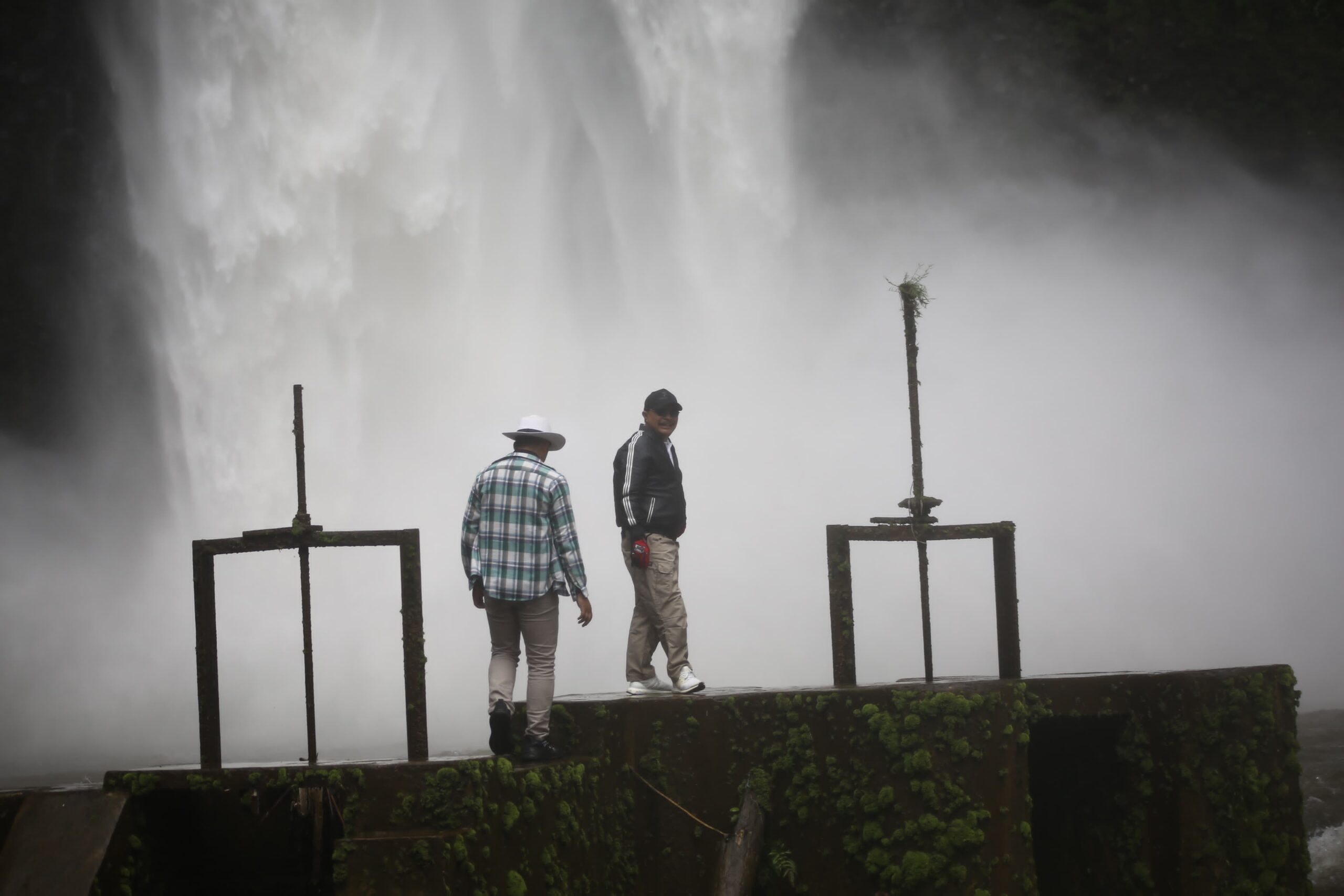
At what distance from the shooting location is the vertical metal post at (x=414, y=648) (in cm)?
541

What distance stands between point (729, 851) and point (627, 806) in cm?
56

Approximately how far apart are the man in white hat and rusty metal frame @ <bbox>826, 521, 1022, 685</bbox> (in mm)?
1502

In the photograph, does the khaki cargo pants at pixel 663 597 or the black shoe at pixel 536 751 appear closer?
the black shoe at pixel 536 751

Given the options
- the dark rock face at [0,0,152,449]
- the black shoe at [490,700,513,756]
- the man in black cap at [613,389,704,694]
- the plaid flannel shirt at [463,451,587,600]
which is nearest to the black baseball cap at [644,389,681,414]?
the man in black cap at [613,389,704,694]

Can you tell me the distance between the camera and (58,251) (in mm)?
25188

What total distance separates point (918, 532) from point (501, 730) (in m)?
2.59

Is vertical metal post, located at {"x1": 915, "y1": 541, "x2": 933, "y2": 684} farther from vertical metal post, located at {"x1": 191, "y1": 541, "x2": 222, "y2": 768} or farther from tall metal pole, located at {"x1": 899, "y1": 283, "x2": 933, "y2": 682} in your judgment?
vertical metal post, located at {"x1": 191, "y1": 541, "x2": 222, "y2": 768}

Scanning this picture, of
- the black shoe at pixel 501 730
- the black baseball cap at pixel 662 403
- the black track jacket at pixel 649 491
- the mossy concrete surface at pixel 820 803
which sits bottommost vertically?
the mossy concrete surface at pixel 820 803

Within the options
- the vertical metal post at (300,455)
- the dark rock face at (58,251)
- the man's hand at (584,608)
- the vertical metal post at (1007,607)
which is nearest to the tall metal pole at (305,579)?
the vertical metal post at (300,455)

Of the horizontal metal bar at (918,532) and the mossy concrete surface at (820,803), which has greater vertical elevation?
the horizontal metal bar at (918,532)

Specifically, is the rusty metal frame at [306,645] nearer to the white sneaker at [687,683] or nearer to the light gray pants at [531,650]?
the light gray pants at [531,650]

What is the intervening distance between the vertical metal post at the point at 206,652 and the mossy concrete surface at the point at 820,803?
437 millimetres

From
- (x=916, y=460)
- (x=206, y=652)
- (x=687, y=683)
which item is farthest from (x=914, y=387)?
(x=206, y=652)

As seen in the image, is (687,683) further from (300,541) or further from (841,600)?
(300,541)
